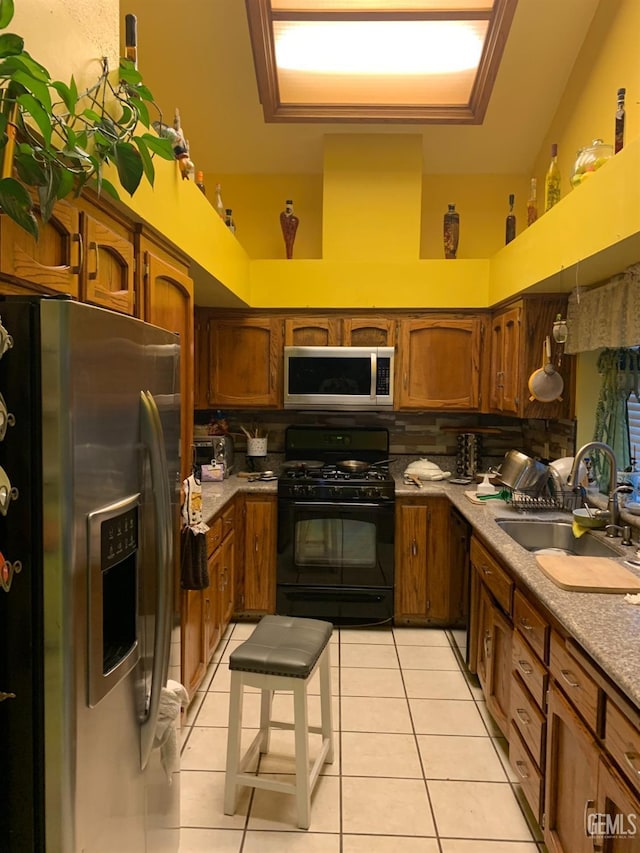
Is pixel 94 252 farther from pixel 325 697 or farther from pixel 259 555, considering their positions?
pixel 259 555

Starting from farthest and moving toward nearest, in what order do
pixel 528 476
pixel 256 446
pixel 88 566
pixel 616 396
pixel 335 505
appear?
pixel 256 446, pixel 335 505, pixel 528 476, pixel 616 396, pixel 88 566

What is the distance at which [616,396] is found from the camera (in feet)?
8.93

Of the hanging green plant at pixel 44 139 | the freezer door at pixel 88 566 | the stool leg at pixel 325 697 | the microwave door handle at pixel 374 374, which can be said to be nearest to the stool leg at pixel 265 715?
the stool leg at pixel 325 697

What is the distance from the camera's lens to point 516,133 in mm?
3619

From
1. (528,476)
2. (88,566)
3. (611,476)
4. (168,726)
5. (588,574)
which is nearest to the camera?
(88,566)

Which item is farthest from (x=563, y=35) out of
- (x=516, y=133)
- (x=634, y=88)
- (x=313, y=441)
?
(x=313, y=441)

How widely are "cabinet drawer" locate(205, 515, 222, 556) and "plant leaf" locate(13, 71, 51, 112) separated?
6.40ft

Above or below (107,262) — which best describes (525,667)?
below

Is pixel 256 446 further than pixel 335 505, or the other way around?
pixel 256 446

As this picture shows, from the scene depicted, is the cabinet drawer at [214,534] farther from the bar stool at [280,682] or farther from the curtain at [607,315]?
the curtain at [607,315]

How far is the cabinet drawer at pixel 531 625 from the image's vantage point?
1720 mm

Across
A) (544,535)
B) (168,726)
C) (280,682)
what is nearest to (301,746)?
(280,682)

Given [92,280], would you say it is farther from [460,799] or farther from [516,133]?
[516,133]

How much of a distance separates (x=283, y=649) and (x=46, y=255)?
1429 mm
